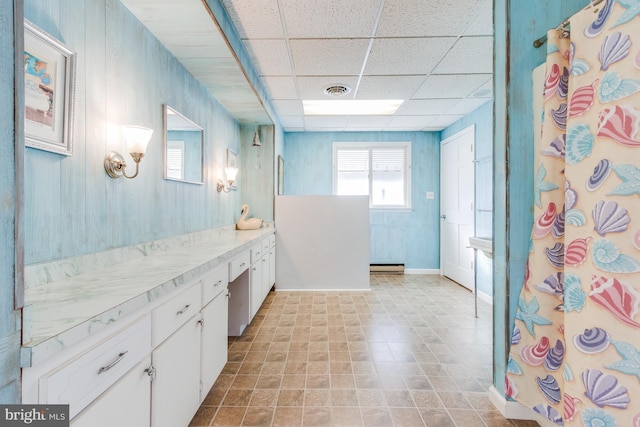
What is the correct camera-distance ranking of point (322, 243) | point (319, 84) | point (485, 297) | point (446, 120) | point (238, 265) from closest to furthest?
point (238, 265), point (319, 84), point (485, 297), point (322, 243), point (446, 120)

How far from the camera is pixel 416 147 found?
5.16 meters

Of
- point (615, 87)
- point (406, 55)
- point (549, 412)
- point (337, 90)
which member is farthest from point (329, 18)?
point (549, 412)

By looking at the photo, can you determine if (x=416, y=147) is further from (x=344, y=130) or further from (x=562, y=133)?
(x=562, y=133)

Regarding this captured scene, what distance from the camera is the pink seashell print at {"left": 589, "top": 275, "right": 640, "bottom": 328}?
983 millimetres

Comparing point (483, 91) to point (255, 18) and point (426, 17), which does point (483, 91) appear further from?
point (255, 18)

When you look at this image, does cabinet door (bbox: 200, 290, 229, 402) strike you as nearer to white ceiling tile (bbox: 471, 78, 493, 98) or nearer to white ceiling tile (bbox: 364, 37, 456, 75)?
white ceiling tile (bbox: 364, 37, 456, 75)

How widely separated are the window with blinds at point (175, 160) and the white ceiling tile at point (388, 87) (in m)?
1.93

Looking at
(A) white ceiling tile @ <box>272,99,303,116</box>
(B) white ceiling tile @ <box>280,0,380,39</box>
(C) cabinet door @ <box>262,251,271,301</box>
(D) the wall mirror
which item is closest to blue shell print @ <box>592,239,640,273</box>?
(B) white ceiling tile @ <box>280,0,380,39</box>

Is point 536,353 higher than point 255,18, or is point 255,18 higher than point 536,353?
point 255,18

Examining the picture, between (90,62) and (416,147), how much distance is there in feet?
15.4

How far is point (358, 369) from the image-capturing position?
2070mm

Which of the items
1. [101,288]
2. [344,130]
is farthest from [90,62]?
[344,130]

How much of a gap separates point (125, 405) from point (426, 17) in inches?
104

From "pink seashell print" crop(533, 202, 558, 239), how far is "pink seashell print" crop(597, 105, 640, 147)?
1.23 ft
